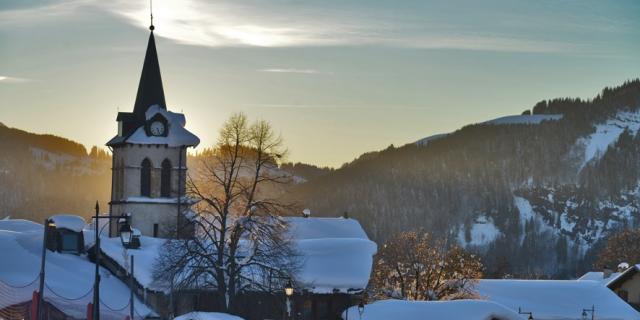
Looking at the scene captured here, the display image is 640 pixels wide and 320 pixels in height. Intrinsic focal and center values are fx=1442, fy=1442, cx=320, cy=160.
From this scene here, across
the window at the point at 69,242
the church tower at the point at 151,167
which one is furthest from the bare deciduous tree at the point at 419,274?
the window at the point at 69,242

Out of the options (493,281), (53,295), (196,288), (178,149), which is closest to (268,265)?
(196,288)

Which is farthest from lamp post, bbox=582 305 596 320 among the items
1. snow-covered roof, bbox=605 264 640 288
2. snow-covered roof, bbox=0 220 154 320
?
snow-covered roof, bbox=0 220 154 320

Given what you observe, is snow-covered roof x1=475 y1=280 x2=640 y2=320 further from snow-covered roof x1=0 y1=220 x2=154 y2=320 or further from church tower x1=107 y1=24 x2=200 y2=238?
snow-covered roof x1=0 y1=220 x2=154 y2=320

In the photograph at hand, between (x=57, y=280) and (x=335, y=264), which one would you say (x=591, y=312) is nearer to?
(x=335, y=264)

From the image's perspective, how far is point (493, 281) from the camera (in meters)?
94.0

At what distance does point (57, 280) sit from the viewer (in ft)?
236

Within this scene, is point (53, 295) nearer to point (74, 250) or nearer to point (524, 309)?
point (74, 250)

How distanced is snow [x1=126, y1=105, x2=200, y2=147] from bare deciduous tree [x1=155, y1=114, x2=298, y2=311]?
15.8 m

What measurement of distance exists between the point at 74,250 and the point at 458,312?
1006 inches

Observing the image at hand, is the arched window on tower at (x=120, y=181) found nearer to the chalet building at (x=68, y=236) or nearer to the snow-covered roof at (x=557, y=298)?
A: the chalet building at (x=68, y=236)

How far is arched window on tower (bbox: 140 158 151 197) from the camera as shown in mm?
87500

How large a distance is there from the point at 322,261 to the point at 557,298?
55.9 feet

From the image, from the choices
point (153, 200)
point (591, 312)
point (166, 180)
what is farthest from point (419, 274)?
point (153, 200)

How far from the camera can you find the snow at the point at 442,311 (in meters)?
64.1
